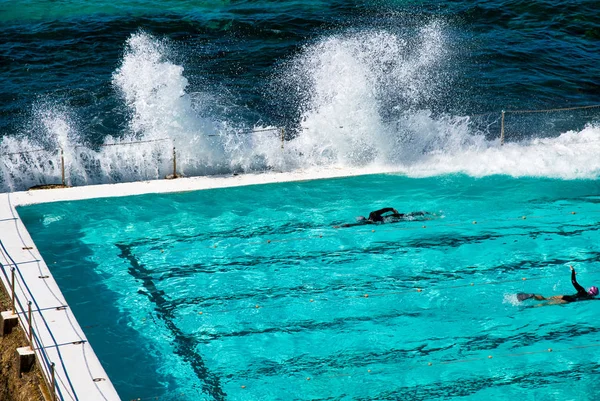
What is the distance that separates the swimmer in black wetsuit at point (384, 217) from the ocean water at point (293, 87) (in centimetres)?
224

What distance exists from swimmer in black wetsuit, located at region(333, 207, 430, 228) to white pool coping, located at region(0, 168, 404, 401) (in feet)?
7.12

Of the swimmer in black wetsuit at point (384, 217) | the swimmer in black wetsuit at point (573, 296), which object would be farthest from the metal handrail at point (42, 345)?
the swimmer in black wetsuit at point (573, 296)

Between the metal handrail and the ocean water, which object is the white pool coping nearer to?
the metal handrail

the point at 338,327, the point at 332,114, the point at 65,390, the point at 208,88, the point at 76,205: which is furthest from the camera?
the point at 208,88

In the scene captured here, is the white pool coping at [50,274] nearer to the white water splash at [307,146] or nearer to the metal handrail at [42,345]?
the metal handrail at [42,345]

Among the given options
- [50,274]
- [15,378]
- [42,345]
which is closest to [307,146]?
[50,274]

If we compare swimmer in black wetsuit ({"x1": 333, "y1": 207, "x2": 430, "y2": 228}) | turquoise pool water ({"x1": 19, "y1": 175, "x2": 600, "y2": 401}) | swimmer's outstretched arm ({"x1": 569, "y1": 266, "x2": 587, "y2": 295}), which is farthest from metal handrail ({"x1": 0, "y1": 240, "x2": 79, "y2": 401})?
swimmer's outstretched arm ({"x1": 569, "y1": 266, "x2": 587, "y2": 295})

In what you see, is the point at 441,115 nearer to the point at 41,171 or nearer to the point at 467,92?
the point at 467,92

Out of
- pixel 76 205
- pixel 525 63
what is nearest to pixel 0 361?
pixel 76 205

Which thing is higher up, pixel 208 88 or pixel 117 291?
pixel 208 88

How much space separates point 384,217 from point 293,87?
9.25 meters

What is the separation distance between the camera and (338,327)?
1175 centimetres

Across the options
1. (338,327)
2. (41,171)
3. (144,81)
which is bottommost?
(338,327)

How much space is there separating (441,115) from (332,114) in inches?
125
